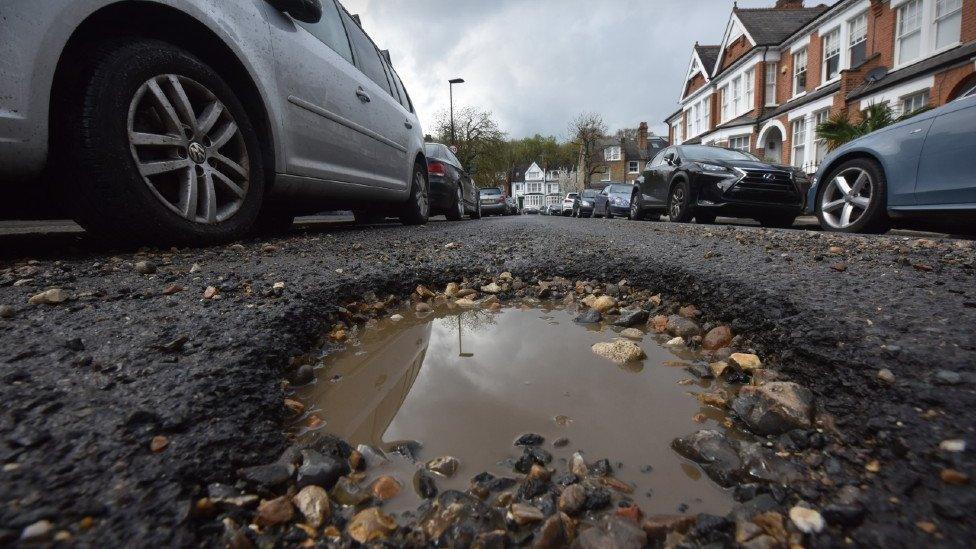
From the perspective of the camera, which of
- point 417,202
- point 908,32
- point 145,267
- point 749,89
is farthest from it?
point 749,89

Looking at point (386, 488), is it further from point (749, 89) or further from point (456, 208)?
point (749, 89)

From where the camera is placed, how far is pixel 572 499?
0.92 metres

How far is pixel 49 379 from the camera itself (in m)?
1.09

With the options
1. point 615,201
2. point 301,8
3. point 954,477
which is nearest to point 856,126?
point 615,201

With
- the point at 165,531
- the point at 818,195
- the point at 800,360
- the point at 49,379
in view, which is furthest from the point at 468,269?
the point at 818,195

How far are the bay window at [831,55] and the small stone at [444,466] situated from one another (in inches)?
878

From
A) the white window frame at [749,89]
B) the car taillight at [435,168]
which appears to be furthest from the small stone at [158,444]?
the white window frame at [749,89]

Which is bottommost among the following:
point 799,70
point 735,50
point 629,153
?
point 799,70

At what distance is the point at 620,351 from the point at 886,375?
0.75 m

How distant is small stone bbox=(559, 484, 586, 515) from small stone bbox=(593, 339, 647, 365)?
2.55 feet

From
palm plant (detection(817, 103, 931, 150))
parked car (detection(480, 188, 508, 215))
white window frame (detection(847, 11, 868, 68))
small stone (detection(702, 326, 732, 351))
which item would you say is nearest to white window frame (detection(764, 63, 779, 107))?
white window frame (detection(847, 11, 868, 68))

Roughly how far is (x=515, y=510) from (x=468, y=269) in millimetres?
1992

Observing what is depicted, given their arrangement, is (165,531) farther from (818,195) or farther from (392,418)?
(818,195)

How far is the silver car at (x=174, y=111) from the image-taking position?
205 cm
